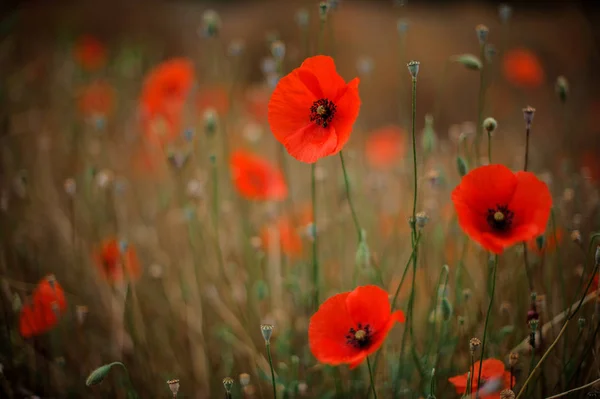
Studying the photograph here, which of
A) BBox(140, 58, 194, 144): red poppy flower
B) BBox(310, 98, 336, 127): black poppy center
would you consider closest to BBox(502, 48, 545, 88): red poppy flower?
BBox(140, 58, 194, 144): red poppy flower

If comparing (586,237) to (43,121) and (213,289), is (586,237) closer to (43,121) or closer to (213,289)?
(213,289)

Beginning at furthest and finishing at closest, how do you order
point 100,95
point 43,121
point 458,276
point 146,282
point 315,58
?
point 43,121 → point 100,95 → point 146,282 → point 458,276 → point 315,58

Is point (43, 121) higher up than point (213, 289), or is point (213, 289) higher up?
point (43, 121)

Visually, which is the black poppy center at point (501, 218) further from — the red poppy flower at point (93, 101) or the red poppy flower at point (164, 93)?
the red poppy flower at point (93, 101)

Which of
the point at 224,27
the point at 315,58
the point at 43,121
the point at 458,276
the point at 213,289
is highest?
the point at 224,27

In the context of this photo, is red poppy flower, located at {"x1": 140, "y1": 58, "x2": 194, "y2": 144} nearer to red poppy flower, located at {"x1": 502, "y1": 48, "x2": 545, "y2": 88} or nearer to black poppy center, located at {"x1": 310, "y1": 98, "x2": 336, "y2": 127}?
black poppy center, located at {"x1": 310, "y1": 98, "x2": 336, "y2": 127}

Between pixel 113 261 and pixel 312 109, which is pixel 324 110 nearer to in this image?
pixel 312 109

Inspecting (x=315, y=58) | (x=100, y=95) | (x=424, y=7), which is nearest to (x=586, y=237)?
(x=315, y=58)
